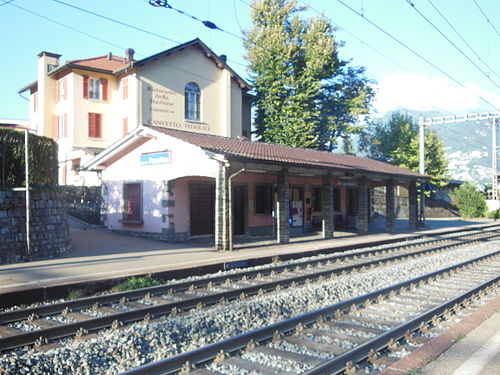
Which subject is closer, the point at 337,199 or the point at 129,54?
the point at 337,199

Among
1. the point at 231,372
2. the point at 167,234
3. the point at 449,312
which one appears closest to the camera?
the point at 231,372

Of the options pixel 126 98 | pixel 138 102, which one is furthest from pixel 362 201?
pixel 126 98

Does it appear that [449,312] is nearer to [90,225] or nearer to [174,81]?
[90,225]

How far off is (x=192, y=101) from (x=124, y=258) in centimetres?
1945

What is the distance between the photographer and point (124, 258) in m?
12.8

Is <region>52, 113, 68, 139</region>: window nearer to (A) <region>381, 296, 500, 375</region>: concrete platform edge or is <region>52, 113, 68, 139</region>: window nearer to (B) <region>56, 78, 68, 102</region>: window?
(B) <region>56, 78, 68, 102</region>: window

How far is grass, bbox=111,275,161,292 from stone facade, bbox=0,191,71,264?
13.3ft

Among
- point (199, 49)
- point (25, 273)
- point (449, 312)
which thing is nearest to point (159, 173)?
point (25, 273)

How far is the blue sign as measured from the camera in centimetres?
1739

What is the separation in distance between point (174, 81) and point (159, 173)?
1323cm

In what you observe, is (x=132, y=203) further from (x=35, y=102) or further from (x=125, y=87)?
(x=35, y=102)

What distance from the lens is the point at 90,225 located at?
21.2 m

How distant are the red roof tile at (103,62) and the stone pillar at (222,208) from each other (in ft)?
56.0

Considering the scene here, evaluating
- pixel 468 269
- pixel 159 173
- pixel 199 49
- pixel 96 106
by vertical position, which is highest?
pixel 199 49
